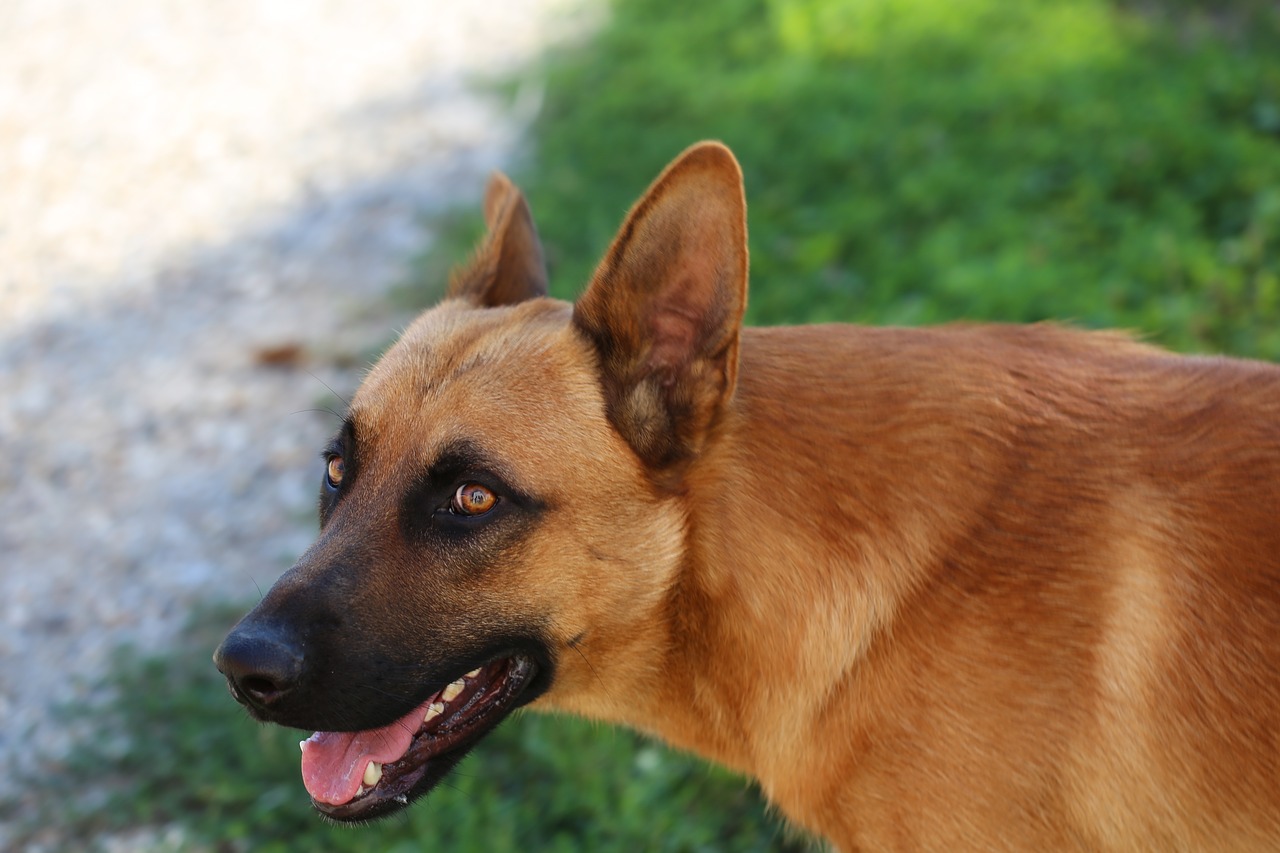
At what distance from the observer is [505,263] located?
3.29 metres

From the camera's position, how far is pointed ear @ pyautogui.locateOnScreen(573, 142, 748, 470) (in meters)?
2.39

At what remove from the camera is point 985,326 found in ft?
9.11

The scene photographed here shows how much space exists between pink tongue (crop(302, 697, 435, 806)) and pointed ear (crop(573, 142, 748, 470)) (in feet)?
2.72

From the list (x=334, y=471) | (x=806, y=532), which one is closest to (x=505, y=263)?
(x=334, y=471)

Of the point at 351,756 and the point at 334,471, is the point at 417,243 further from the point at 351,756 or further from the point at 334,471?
the point at 351,756

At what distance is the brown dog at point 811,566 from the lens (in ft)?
7.36

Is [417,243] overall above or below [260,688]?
below

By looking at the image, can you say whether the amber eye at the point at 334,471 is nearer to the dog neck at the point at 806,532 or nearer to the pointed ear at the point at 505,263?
the pointed ear at the point at 505,263

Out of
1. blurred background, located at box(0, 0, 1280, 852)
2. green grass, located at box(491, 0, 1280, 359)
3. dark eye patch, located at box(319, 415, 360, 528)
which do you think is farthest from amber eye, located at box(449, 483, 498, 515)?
green grass, located at box(491, 0, 1280, 359)

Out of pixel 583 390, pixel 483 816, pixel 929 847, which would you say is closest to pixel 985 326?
pixel 583 390

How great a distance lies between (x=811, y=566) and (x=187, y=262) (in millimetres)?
5758

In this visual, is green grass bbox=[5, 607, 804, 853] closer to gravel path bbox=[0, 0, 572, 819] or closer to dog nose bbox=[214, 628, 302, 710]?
gravel path bbox=[0, 0, 572, 819]

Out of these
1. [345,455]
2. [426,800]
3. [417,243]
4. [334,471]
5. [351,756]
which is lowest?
[426,800]

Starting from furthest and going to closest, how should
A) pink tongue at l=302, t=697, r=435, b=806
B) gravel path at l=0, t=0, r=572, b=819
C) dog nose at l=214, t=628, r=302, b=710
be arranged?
1. gravel path at l=0, t=0, r=572, b=819
2. pink tongue at l=302, t=697, r=435, b=806
3. dog nose at l=214, t=628, r=302, b=710
